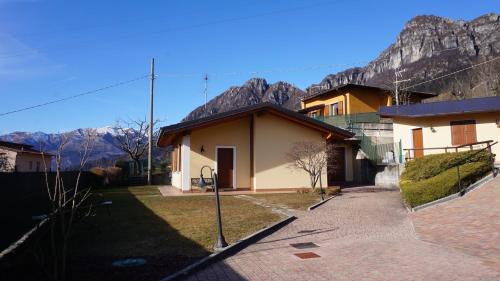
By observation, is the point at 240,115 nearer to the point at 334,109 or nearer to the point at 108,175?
the point at 108,175

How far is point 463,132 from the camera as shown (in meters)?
22.8

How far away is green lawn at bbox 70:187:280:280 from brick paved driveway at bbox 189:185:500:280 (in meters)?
0.72

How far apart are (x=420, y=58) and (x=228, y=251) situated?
4715 inches

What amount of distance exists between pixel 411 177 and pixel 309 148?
5284mm

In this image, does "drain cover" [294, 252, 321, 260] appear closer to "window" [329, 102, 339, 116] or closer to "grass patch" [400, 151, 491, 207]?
"grass patch" [400, 151, 491, 207]

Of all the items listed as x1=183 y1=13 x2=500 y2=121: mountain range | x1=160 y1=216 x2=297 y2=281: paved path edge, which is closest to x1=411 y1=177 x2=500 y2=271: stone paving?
x1=160 y1=216 x2=297 y2=281: paved path edge

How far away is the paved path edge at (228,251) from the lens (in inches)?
242

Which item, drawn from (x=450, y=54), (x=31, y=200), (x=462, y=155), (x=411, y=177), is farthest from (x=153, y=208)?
(x=450, y=54)

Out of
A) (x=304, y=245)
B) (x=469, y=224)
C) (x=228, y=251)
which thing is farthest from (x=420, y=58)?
(x=228, y=251)

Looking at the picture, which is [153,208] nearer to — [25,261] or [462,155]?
[25,261]

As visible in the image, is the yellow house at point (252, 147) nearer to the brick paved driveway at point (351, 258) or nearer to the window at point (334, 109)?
the brick paved driveway at point (351, 258)

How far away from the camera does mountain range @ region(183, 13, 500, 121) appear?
91.5m

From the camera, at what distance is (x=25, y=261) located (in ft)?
21.7

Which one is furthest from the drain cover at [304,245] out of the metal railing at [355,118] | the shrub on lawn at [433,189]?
the metal railing at [355,118]
